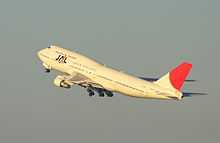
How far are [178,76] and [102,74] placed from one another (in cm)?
1937

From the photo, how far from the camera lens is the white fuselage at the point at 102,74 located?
168m

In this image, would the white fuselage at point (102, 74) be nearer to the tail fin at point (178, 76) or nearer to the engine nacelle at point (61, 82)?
the tail fin at point (178, 76)

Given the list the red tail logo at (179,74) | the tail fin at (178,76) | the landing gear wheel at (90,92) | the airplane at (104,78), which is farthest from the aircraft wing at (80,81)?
the red tail logo at (179,74)

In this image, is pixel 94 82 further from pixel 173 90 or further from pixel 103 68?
pixel 173 90

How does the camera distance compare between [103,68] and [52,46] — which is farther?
[52,46]

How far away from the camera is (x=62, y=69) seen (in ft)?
624

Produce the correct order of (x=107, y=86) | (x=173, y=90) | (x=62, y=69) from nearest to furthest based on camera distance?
(x=173, y=90), (x=107, y=86), (x=62, y=69)

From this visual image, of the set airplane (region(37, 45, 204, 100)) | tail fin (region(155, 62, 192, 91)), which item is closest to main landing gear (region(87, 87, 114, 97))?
airplane (region(37, 45, 204, 100))

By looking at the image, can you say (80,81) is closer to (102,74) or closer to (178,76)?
(102,74)

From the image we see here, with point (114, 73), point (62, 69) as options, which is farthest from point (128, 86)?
point (62, 69)

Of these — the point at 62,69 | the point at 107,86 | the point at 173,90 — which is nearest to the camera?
the point at 173,90

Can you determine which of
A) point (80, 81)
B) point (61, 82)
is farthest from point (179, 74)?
point (61, 82)

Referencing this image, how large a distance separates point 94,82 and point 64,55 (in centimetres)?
1262

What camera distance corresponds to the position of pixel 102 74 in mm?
179375
